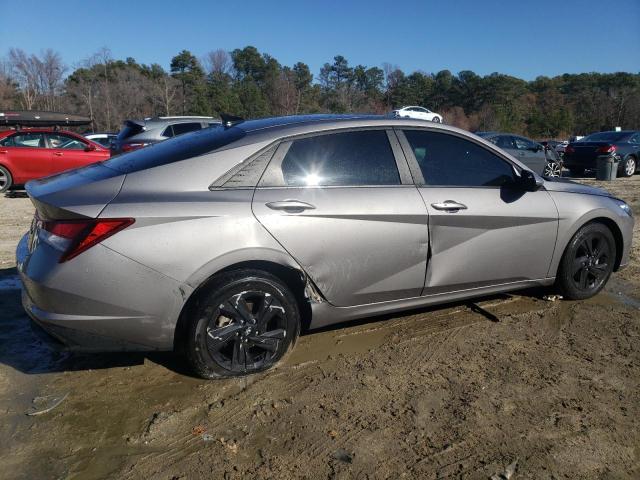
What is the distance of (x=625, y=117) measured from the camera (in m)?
55.2

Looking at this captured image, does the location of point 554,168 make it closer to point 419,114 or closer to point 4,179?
point 419,114

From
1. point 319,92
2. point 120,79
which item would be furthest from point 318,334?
point 319,92

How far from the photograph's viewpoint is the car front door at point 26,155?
11.7 metres

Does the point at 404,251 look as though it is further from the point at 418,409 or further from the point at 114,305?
the point at 114,305

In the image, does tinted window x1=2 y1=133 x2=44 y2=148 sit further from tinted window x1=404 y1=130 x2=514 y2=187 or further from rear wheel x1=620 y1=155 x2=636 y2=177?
rear wheel x1=620 y1=155 x2=636 y2=177

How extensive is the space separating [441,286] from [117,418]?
7.35 feet

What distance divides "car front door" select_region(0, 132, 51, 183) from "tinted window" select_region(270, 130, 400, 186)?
35.1 ft

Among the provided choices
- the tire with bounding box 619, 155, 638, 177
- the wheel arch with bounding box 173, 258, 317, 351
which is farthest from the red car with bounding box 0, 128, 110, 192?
the tire with bounding box 619, 155, 638, 177

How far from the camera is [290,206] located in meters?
3.03

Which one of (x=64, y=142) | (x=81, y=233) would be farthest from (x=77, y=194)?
(x=64, y=142)

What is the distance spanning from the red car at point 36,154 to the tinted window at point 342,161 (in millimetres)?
10316

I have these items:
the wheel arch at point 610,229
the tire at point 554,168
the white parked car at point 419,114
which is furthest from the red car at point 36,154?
the white parked car at point 419,114

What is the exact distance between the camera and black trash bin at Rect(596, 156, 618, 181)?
48.2ft

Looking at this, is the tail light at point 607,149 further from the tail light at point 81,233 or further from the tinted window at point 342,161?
the tail light at point 81,233
